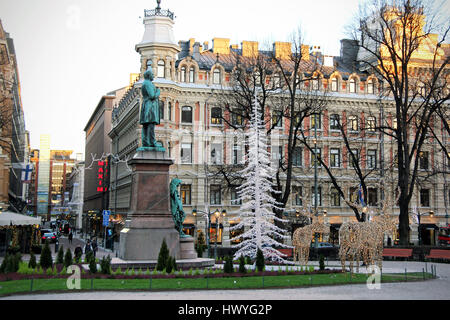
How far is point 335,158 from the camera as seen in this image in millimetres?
58438

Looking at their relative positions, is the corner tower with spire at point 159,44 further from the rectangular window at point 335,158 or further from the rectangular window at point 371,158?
the rectangular window at point 371,158

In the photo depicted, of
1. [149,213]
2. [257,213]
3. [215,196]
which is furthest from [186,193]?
[149,213]

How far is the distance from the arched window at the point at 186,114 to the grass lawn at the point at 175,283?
34.0 metres

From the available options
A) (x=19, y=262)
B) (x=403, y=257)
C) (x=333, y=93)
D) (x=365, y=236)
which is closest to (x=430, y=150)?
(x=333, y=93)

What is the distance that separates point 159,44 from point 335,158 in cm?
2190

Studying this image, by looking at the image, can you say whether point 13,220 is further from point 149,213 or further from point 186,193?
point 186,193

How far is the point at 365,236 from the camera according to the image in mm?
23094

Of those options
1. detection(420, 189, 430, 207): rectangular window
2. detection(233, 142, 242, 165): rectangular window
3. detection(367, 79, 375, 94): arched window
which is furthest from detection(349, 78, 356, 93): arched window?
detection(233, 142, 242, 165): rectangular window

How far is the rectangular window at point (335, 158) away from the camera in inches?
2286

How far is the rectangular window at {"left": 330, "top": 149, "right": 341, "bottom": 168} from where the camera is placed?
58.1 metres

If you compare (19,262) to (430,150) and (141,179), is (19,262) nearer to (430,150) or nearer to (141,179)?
(141,179)

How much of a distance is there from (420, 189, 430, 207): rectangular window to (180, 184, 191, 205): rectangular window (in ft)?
83.3

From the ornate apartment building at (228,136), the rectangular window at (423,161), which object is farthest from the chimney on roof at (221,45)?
the rectangular window at (423,161)

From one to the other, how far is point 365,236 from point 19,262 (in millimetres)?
14366
